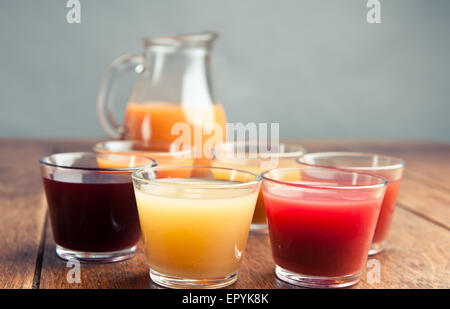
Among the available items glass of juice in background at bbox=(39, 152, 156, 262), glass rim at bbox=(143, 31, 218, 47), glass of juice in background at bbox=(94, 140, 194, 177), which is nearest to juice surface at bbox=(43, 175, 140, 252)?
glass of juice in background at bbox=(39, 152, 156, 262)

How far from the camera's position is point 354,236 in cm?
61

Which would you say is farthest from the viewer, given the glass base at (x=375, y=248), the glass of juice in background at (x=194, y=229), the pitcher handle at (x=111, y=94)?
the pitcher handle at (x=111, y=94)

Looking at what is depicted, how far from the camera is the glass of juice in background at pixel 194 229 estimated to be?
58 centimetres

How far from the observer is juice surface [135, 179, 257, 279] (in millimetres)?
579

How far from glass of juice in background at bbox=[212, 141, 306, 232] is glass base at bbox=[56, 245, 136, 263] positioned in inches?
8.8

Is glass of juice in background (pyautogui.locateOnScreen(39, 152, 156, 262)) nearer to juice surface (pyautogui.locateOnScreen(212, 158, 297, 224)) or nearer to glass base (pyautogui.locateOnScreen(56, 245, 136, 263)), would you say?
glass base (pyautogui.locateOnScreen(56, 245, 136, 263))

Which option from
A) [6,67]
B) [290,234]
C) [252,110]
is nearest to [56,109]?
[6,67]

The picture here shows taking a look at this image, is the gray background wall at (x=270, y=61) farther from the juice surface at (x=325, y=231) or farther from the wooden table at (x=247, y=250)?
the juice surface at (x=325, y=231)

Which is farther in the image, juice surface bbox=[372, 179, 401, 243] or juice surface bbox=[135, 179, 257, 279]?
juice surface bbox=[372, 179, 401, 243]

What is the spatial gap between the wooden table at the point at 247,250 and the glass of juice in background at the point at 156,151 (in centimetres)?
12

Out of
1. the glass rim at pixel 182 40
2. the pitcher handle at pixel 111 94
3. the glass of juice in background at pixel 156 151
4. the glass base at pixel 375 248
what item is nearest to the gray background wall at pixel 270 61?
the pitcher handle at pixel 111 94

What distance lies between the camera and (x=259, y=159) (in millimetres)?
868

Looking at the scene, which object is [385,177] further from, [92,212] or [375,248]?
[92,212]

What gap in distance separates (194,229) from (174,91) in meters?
0.53
